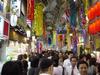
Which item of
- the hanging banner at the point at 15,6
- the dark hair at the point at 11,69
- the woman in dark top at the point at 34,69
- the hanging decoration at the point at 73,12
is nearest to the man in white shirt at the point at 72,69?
the woman in dark top at the point at 34,69

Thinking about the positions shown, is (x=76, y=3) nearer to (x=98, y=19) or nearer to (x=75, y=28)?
(x=75, y=28)

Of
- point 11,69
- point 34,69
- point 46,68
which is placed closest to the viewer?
point 11,69

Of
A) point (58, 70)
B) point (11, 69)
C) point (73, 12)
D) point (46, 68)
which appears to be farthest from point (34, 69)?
point (73, 12)

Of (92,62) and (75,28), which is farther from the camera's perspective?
(75,28)

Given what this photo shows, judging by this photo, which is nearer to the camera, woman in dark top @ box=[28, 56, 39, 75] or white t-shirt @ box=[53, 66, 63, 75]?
white t-shirt @ box=[53, 66, 63, 75]

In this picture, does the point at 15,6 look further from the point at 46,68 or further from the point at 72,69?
the point at 46,68

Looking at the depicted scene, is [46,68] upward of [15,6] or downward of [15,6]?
downward

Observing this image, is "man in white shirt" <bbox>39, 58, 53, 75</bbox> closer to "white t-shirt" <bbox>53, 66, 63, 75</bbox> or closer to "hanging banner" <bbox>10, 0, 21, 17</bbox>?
"white t-shirt" <bbox>53, 66, 63, 75</bbox>

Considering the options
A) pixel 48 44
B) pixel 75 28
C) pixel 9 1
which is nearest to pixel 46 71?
pixel 9 1

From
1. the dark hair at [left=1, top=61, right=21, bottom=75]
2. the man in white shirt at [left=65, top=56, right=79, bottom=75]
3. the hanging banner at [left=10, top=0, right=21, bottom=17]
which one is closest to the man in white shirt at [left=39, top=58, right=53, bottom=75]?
the dark hair at [left=1, top=61, right=21, bottom=75]

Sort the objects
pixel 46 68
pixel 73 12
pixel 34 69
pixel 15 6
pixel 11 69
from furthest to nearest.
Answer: pixel 73 12 → pixel 15 6 → pixel 34 69 → pixel 46 68 → pixel 11 69

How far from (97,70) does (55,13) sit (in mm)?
28372

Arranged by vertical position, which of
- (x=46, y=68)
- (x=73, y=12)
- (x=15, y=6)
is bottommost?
(x=46, y=68)

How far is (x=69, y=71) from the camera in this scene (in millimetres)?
8023
